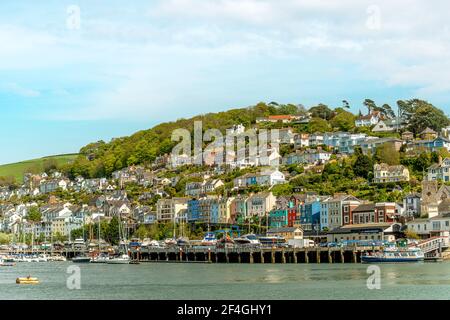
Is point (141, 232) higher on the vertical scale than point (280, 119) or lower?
lower

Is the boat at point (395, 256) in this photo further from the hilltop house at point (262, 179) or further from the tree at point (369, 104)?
the tree at point (369, 104)

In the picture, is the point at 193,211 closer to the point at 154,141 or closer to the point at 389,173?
the point at 389,173

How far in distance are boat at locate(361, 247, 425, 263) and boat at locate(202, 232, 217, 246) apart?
2467 centimetres

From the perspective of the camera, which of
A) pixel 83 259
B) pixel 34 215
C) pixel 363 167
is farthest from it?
pixel 34 215

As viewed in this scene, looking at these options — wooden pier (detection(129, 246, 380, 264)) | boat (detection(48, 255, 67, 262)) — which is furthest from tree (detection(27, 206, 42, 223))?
wooden pier (detection(129, 246, 380, 264))

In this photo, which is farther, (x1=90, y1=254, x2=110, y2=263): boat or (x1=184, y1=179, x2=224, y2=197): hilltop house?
(x1=184, y1=179, x2=224, y2=197): hilltop house

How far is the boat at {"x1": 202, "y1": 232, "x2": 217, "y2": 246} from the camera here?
9700cm

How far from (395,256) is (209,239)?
105 feet

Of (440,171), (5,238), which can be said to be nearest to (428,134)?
(440,171)

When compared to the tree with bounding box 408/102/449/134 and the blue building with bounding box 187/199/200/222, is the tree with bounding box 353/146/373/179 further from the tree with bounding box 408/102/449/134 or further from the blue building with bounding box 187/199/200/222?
the tree with bounding box 408/102/449/134

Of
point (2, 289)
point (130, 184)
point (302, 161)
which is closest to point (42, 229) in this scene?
point (130, 184)

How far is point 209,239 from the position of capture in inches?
4011

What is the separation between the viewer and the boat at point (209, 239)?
318ft
